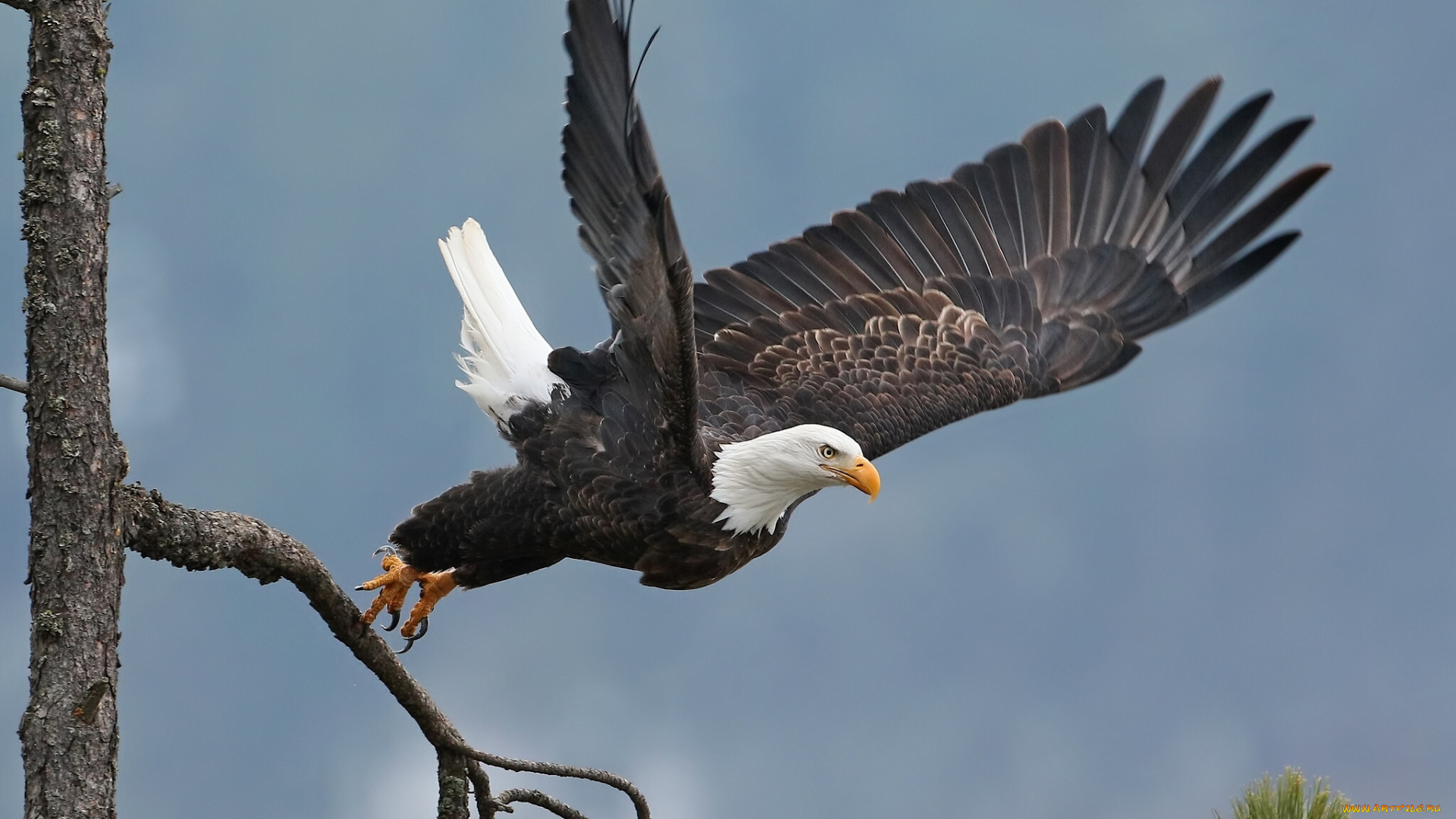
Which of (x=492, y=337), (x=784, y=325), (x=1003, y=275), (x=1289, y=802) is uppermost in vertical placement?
(x=1003, y=275)

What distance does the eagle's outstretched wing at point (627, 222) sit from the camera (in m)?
3.95

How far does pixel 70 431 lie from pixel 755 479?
7.48 ft

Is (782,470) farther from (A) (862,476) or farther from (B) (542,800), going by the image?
(B) (542,800)

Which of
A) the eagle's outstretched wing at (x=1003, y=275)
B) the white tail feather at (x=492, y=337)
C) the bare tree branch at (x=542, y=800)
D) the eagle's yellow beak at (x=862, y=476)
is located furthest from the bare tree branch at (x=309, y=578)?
the eagle's outstretched wing at (x=1003, y=275)

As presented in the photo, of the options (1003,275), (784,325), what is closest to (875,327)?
(784,325)

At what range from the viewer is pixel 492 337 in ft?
18.3

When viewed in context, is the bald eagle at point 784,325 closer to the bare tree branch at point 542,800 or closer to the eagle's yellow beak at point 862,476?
the eagle's yellow beak at point 862,476

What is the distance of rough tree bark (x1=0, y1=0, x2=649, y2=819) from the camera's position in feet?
11.5

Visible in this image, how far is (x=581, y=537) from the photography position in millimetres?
5086

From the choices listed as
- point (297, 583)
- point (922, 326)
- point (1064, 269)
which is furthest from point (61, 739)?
point (1064, 269)

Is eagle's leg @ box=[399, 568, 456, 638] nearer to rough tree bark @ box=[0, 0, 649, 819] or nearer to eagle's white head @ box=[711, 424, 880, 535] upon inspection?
eagle's white head @ box=[711, 424, 880, 535]

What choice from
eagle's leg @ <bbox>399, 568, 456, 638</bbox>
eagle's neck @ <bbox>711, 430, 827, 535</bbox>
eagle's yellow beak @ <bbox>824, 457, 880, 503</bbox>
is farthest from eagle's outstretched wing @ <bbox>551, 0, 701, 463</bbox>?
eagle's leg @ <bbox>399, 568, 456, 638</bbox>

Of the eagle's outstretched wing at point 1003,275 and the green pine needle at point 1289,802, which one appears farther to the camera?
the eagle's outstretched wing at point 1003,275

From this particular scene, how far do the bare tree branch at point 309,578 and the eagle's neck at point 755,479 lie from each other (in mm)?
1106
